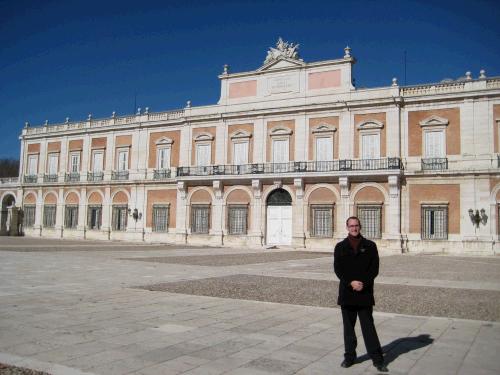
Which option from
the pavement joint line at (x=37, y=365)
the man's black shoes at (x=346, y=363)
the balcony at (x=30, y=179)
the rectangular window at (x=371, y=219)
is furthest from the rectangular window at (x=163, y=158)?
the man's black shoes at (x=346, y=363)

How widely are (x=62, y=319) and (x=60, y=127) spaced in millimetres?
38550

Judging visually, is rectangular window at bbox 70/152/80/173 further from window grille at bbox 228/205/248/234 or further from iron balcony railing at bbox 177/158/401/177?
window grille at bbox 228/205/248/234

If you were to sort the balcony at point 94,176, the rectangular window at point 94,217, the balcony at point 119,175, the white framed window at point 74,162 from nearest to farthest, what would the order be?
1. the balcony at point 119,175
2. the rectangular window at point 94,217
3. the balcony at point 94,176
4. the white framed window at point 74,162

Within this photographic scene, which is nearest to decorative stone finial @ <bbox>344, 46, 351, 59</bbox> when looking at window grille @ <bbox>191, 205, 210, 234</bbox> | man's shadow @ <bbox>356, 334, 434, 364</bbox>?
window grille @ <bbox>191, 205, 210, 234</bbox>

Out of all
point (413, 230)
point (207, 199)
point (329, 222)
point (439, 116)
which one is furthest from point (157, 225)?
point (439, 116)

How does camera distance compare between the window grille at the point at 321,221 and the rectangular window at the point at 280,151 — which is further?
the rectangular window at the point at 280,151

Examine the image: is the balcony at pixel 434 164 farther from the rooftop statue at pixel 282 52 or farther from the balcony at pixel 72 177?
the balcony at pixel 72 177

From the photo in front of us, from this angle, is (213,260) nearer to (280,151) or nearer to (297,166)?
(297,166)

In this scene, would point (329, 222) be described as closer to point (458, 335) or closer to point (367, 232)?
point (367, 232)

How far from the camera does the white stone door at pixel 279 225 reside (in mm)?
30250

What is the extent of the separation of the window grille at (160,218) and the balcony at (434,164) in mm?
18387

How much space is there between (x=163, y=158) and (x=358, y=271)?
1245 inches

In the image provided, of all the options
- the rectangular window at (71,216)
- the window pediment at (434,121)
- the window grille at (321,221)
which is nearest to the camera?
the window pediment at (434,121)

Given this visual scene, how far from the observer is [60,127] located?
4203 centimetres
